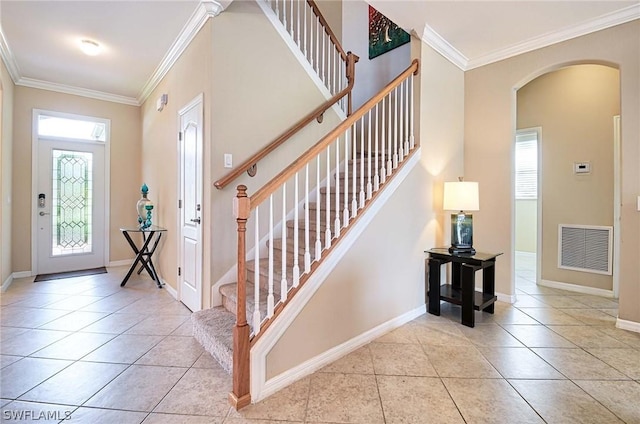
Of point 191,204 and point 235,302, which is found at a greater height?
point 191,204

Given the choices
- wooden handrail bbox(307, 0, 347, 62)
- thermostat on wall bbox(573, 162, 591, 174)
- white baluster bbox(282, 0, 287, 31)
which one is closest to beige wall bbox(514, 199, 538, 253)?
thermostat on wall bbox(573, 162, 591, 174)

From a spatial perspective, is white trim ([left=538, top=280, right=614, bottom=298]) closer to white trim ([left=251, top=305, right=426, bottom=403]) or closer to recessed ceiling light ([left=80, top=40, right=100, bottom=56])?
white trim ([left=251, top=305, right=426, bottom=403])

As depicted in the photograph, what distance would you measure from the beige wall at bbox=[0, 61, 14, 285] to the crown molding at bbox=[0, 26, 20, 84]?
0.25 ft

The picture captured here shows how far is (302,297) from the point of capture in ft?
6.48

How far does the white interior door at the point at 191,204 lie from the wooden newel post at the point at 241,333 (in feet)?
4.27

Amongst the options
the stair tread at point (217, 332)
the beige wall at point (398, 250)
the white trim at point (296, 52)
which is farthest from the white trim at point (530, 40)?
the stair tread at point (217, 332)

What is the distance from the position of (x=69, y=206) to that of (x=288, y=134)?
13.2 feet

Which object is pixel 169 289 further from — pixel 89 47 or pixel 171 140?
pixel 89 47

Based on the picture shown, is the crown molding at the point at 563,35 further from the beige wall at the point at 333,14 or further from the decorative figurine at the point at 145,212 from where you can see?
the decorative figurine at the point at 145,212

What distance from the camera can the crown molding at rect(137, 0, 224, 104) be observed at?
8.52ft

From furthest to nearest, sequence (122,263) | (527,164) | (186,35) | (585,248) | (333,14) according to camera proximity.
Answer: (122,263) → (527,164) → (333,14) → (585,248) → (186,35)

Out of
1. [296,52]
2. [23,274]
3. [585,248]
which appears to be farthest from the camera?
[23,274]

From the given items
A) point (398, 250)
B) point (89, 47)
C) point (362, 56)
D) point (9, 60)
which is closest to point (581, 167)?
point (398, 250)

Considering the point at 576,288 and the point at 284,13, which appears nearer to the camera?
the point at 284,13
